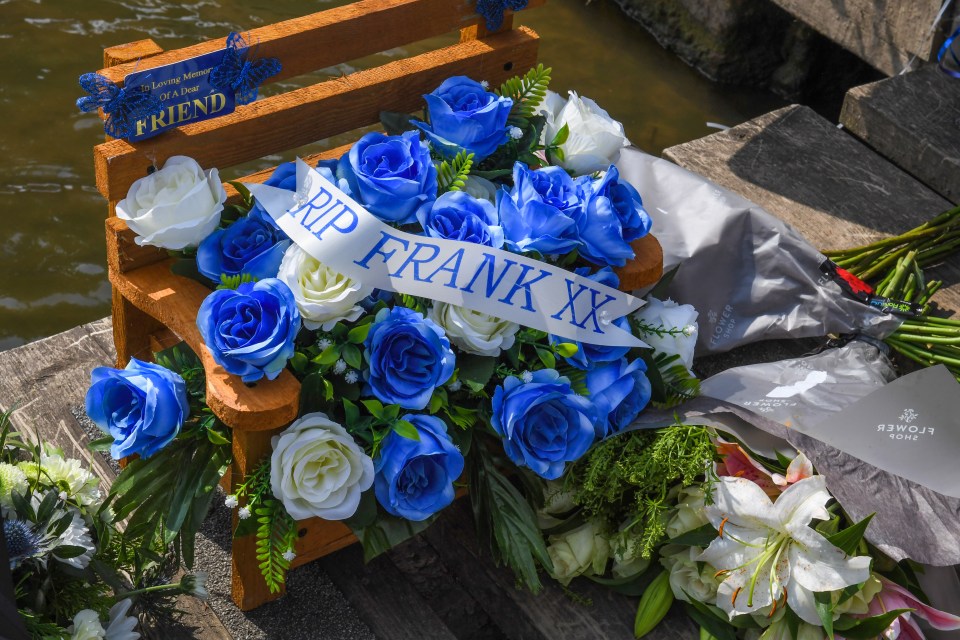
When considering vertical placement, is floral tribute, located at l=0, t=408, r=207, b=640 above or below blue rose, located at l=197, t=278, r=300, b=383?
below

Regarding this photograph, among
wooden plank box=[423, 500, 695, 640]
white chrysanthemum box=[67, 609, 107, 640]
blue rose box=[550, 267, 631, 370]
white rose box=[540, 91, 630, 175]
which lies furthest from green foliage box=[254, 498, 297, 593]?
white rose box=[540, 91, 630, 175]

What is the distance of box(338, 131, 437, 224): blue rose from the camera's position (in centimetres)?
182

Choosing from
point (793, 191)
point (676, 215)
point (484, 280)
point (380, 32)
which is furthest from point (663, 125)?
point (484, 280)

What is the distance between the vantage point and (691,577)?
6.25ft

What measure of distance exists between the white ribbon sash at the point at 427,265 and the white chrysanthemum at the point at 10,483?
1.94 ft

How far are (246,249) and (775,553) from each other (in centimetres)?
107

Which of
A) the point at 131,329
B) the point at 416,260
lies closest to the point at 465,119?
the point at 416,260

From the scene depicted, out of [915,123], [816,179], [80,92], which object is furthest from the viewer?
[80,92]

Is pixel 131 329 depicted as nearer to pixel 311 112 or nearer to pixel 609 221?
pixel 311 112

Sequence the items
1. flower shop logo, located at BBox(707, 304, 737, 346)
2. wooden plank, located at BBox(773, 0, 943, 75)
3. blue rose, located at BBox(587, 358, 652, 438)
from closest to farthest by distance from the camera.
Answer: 1. blue rose, located at BBox(587, 358, 652, 438)
2. flower shop logo, located at BBox(707, 304, 737, 346)
3. wooden plank, located at BBox(773, 0, 943, 75)

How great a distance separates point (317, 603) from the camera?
197 centimetres

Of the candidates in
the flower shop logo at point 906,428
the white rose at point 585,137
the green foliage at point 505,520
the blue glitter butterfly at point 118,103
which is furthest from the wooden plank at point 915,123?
the blue glitter butterfly at point 118,103

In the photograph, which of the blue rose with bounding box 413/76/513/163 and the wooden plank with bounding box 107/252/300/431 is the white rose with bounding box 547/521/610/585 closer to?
the wooden plank with bounding box 107/252/300/431

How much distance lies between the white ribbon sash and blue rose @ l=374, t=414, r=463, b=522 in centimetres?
23
